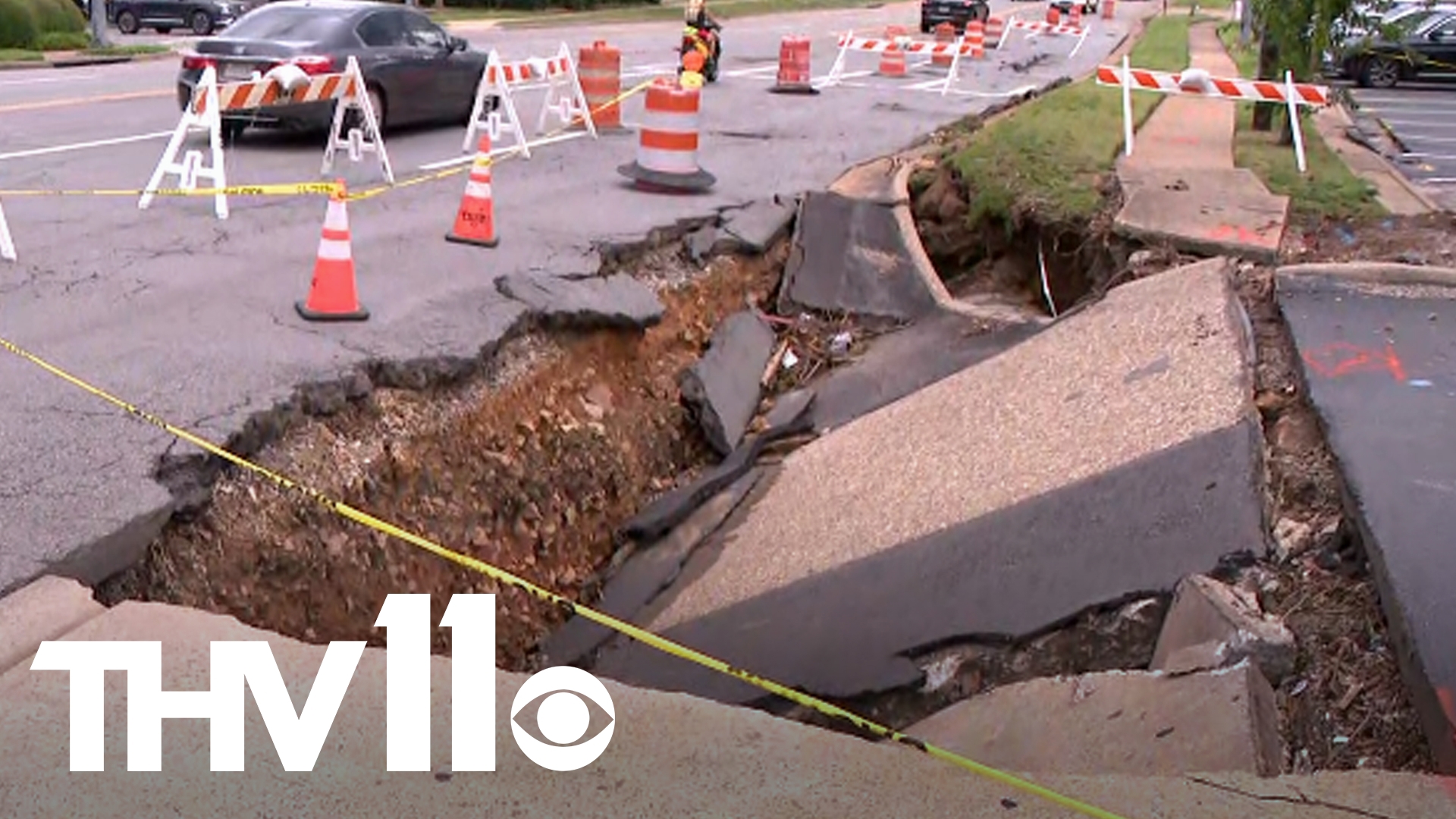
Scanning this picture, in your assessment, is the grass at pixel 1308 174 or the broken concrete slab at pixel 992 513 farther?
the grass at pixel 1308 174

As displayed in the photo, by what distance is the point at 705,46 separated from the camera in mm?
24281

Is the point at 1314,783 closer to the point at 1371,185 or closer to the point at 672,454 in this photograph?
the point at 672,454

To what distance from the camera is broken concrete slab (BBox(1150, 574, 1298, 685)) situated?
5.23 meters

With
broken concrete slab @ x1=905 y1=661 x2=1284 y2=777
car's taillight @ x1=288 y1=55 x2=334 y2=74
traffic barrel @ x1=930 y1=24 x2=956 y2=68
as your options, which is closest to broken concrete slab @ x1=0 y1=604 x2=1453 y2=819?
broken concrete slab @ x1=905 y1=661 x2=1284 y2=777

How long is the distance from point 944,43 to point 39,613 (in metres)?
27.8

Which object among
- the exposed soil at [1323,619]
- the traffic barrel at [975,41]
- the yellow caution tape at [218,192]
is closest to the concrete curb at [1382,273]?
the exposed soil at [1323,619]

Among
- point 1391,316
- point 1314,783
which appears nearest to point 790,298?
point 1391,316

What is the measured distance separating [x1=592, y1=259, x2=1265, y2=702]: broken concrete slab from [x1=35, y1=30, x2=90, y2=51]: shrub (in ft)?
88.1

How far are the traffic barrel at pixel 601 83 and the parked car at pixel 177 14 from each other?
23582 millimetres

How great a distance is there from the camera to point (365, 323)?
27.8 ft

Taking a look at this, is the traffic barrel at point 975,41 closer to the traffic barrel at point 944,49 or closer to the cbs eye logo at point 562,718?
the traffic barrel at point 944,49

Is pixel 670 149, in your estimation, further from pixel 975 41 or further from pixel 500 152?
pixel 975 41

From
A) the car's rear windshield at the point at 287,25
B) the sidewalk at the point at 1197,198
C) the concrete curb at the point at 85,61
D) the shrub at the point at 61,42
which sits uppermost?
the car's rear windshield at the point at 287,25

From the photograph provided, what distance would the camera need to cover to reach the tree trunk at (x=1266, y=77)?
1717 cm
